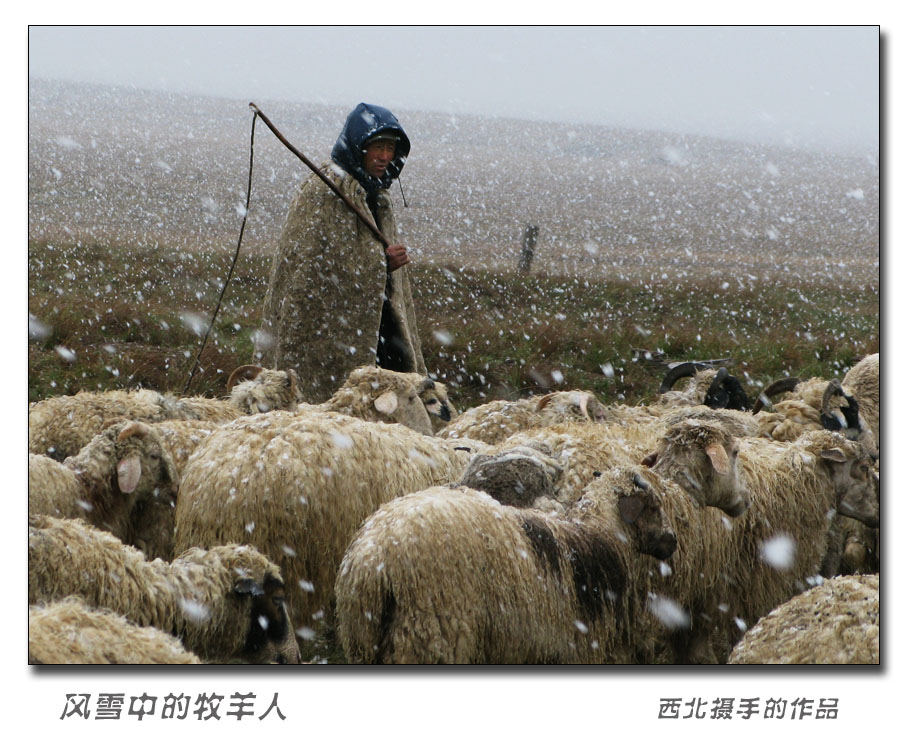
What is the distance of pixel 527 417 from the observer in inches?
266

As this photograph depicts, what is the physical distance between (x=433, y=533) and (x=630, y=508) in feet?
3.72

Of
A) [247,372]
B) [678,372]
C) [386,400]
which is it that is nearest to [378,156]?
[247,372]

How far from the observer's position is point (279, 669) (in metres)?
3.49

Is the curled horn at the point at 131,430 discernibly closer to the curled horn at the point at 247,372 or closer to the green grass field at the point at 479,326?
the curled horn at the point at 247,372

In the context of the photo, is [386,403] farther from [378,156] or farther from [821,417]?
[821,417]

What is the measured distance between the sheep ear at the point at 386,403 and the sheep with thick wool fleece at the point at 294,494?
1.08 m

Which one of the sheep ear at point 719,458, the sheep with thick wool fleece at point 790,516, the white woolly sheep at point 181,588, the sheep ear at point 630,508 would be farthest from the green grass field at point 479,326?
the sheep ear at point 719,458

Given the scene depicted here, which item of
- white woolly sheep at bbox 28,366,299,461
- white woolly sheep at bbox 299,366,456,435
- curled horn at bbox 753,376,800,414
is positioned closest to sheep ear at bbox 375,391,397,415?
white woolly sheep at bbox 299,366,456,435

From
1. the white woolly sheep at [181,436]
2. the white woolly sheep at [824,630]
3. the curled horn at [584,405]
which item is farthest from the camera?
the curled horn at [584,405]

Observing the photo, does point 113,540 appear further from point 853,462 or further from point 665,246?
point 665,246

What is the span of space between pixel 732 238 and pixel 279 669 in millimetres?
25549

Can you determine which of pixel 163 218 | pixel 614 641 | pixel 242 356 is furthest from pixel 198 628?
pixel 163 218

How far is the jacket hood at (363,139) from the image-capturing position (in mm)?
7258

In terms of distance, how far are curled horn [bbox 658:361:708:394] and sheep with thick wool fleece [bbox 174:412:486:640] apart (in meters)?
3.92
